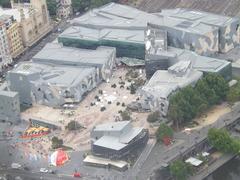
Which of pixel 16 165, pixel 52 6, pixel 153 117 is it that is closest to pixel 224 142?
pixel 153 117

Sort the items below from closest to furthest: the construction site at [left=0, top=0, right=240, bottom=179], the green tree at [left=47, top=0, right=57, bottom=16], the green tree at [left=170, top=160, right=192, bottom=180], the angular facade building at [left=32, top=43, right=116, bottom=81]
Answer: the green tree at [left=170, top=160, right=192, bottom=180], the construction site at [left=0, top=0, right=240, bottom=179], the angular facade building at [left=32, top=43, right=116, bottom=81], the green tree at [left=47, top=0, right=57, bottom=16]

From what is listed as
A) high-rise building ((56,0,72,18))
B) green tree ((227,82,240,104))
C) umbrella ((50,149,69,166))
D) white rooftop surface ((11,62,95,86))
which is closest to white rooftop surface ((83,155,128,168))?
umbrella ((50,149,69,166))

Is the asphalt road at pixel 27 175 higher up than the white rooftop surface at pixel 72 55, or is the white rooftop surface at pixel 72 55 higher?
the white rooftop surface at pixel 72 55

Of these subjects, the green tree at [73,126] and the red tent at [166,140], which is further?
the green tree at [73,126]

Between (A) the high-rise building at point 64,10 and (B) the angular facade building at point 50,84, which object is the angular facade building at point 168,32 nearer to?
(B) the angular facade building at point 50,84

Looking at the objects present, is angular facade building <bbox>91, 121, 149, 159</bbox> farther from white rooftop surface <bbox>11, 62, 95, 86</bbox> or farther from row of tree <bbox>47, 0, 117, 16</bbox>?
row of tree <bbox>47, 0, 117, 16</bbox>

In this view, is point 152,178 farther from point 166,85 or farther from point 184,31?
point 184,31

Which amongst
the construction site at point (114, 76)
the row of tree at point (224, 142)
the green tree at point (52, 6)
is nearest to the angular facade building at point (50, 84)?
the construction site at point (114, 76)
